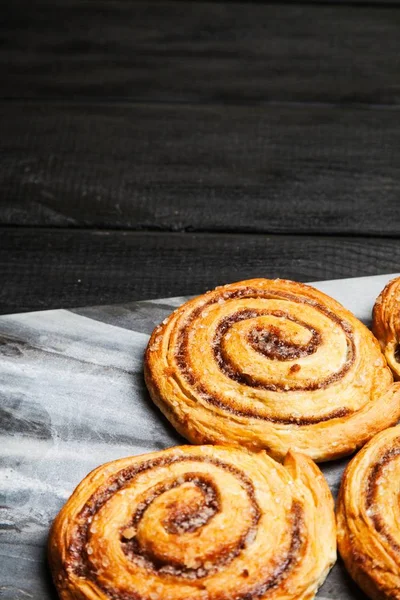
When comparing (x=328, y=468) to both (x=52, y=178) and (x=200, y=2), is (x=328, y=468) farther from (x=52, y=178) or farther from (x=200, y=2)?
(x=200, y=2)

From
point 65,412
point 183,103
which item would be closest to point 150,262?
point 65,412

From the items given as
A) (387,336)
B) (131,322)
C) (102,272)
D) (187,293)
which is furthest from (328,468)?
(102,272)

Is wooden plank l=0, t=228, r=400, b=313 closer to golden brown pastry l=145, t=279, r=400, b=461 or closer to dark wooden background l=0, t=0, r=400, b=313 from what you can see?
dark wooden background l=0, t=0, r=400, b=313

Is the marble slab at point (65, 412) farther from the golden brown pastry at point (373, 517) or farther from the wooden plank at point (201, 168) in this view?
the wooden plank at point (201, 168)

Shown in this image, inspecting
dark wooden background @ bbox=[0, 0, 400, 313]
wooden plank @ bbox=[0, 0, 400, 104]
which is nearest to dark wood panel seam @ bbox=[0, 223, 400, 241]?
dark wooden background @ bbox=[0, 0, 400, 313]

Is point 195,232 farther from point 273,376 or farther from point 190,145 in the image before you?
point 273,376

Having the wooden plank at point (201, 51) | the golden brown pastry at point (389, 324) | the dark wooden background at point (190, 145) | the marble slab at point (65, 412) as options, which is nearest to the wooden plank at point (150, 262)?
the dark wooden background at point (190, 145)

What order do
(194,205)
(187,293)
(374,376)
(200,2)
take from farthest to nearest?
(200,2) < (194,205) < (187,293) < (374,376)
